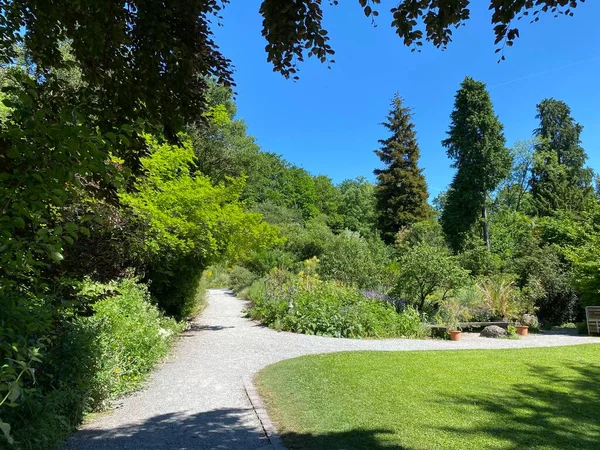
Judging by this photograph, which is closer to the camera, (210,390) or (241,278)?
(210,390)

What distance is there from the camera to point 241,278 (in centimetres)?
2370

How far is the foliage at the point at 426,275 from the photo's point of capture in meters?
12.6

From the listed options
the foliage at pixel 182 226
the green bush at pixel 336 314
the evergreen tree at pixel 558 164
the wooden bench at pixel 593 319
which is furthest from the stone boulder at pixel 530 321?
the evergreen tree at pixel 558 164

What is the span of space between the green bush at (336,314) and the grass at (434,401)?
3196 millimetres

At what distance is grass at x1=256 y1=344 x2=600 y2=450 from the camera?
396 centimetres

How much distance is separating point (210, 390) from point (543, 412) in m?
4.38

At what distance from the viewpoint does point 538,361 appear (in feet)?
25.3

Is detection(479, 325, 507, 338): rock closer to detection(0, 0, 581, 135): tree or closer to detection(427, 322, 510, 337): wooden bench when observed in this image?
detection(427, 322, 510, 337): wooden bench

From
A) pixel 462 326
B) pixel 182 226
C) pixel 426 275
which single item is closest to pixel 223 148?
pixel 182 226

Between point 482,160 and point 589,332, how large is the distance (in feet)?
51.1

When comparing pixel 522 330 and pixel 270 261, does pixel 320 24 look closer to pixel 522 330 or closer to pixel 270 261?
pixel 522 330

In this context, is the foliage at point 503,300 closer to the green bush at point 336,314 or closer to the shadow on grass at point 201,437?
the green bush at point 336,314

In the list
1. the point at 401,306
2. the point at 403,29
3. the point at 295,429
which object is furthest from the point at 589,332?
the point at 403,29

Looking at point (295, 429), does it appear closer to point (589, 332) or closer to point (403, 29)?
point (403, 29)
